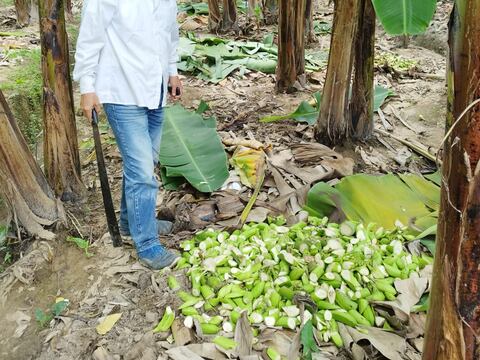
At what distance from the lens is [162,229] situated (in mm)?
2785

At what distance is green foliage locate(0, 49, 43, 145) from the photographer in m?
4.16

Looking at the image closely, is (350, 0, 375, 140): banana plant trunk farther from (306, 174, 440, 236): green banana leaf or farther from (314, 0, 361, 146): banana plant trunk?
(306, 174, 440, 236): green banana leaf

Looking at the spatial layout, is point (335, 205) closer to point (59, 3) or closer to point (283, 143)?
point (283, 143)

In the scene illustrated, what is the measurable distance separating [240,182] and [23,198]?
4.16 feet

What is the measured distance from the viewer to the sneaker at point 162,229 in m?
2.76

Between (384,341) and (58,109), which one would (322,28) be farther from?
(384,341)

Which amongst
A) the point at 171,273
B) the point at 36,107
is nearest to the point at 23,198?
the point at 171,273

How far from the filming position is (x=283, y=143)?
387 centimetres

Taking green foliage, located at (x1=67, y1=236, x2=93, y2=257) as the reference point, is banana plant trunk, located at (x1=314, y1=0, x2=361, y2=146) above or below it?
above

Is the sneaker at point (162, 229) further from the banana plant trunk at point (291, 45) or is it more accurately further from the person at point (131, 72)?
the banana plant trunk at point (291, 45)

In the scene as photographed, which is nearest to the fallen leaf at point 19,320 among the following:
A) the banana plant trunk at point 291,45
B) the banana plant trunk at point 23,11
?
the banana plant trunk at point 291,45

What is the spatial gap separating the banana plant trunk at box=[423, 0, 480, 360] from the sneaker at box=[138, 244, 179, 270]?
4.82 feet

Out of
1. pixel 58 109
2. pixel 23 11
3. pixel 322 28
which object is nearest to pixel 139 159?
pixel 58 109

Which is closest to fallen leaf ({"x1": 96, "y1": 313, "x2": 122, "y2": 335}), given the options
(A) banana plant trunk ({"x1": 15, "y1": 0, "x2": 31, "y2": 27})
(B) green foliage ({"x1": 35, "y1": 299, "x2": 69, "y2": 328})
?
(B) green foliage ({"x1": 35, "y1": 299, "x2": 69, "y2": 328})
